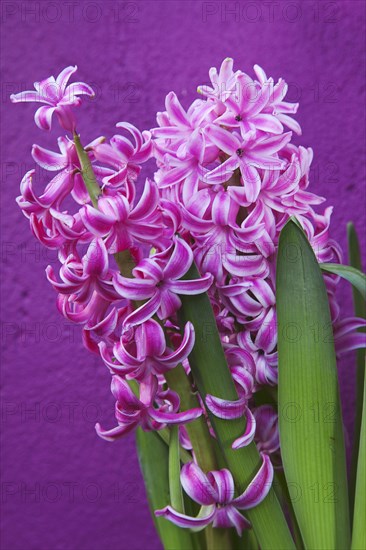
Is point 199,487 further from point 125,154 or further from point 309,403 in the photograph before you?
point 125,154

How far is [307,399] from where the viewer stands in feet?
1.98

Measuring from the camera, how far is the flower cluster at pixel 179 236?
56 cm

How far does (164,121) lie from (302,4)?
43cm

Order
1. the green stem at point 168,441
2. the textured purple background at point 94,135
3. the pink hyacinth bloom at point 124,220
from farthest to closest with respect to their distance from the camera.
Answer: the textured purple background at point 94,135 < the green stem at point 168,441 < the pink hyacinth bloom at point 124,220

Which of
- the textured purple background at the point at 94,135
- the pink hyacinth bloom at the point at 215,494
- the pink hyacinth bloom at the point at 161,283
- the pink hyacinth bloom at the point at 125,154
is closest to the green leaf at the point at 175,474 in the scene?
the pink hyacinth bloom at the point at 215,494

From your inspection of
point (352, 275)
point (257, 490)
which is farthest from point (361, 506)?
point (352, 275)

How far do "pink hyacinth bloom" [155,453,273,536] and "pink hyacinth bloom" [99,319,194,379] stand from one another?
0.33ft

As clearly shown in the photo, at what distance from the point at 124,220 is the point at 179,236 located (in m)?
0.06

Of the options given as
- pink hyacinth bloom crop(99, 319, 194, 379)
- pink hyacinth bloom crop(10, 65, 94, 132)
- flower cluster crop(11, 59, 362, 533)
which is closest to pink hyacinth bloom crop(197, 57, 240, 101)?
flower cluster crop(11, 59, 362, 533)

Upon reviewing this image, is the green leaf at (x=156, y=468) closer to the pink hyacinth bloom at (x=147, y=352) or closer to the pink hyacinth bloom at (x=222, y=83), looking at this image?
the pink hyacinth bloom at (x=147, y=352)

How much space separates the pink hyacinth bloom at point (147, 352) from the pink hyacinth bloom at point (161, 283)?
1 centimetres

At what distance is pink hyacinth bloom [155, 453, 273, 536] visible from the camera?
589mm

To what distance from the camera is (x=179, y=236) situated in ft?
1.96

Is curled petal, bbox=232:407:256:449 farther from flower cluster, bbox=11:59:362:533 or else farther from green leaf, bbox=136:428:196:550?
green leaf, bbox=136:428:196:550
